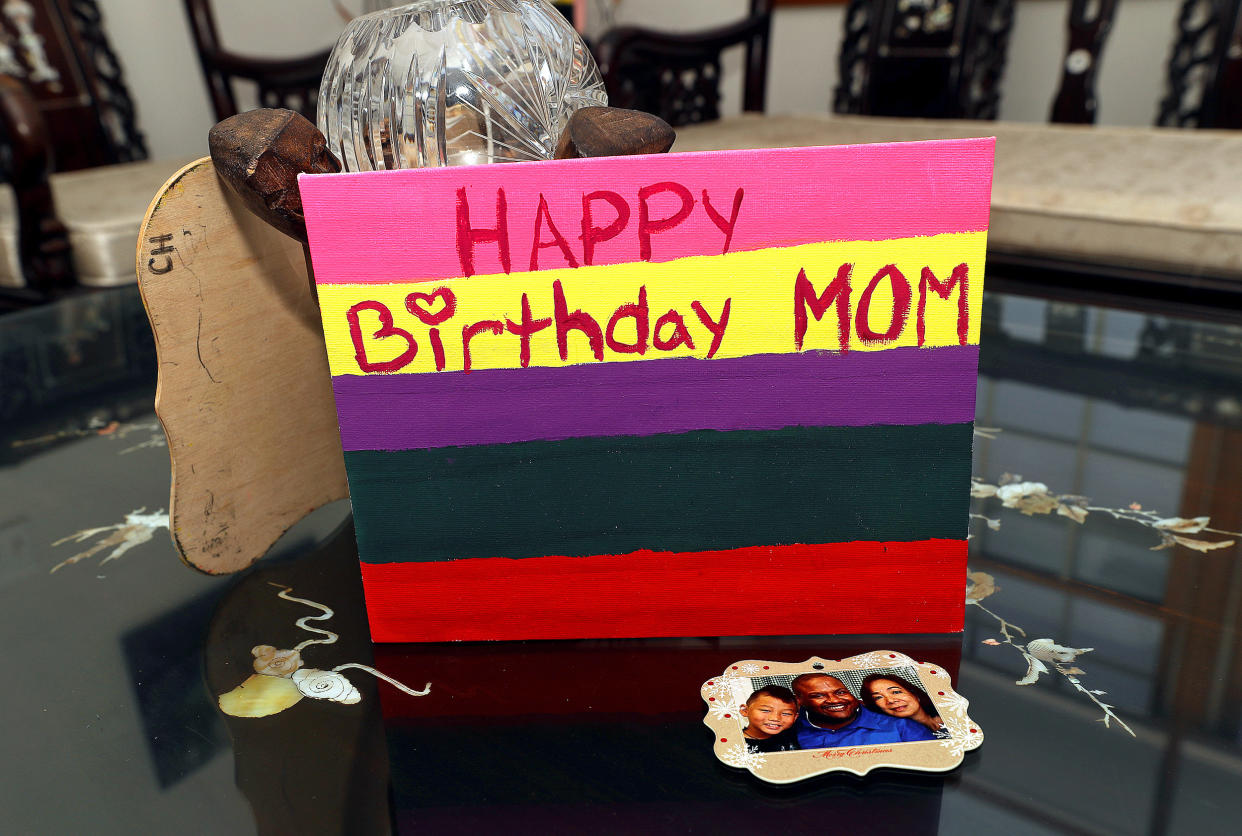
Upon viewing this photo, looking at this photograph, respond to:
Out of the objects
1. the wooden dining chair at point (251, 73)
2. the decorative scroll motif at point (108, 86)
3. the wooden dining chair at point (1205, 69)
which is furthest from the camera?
the decorative scroll motif at point (108, 86)

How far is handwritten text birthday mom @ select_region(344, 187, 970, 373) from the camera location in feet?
1.28

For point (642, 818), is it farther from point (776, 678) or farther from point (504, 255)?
point (504, 255)

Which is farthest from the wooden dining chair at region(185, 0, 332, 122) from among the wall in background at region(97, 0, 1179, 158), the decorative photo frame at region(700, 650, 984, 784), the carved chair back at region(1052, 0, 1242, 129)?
the decorative photo frame at region(700, 650, 984, 784)

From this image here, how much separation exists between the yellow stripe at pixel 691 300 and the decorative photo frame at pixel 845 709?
0.48 ft

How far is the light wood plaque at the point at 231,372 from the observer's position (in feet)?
1.45

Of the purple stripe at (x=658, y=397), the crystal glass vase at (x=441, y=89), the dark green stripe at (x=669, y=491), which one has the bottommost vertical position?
the dark green stripe at (x=669, y=491)

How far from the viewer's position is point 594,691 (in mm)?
412

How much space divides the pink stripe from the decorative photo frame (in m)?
0.19

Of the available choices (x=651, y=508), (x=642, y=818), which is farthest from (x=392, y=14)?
(x=642, y=818)

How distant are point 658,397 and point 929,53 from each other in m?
2.33

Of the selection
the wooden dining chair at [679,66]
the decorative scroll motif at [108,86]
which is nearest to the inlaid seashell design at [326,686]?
the wooden dining chair at [679,66]

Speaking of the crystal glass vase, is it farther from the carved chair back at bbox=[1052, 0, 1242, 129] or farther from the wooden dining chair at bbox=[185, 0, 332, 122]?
the carved chair back at bbox=[1052, 0, 1242, 129]

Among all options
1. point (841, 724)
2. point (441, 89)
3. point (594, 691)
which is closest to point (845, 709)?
point (841, 724)

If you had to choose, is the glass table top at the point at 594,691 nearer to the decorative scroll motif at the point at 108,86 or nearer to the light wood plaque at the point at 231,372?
the light wood plaque at the point at 231,372
